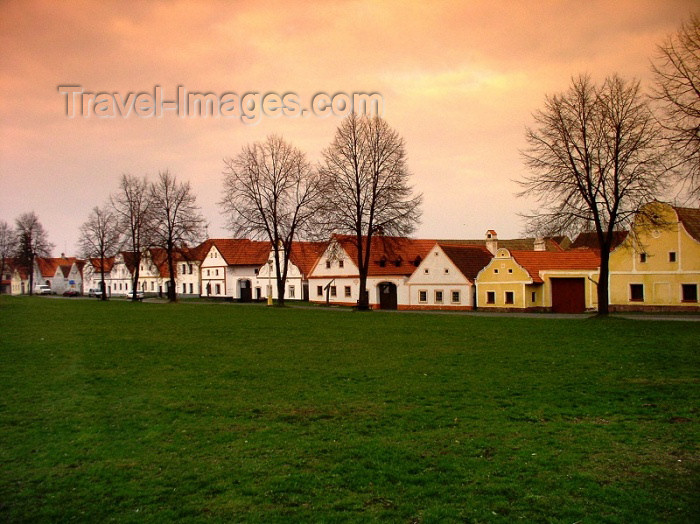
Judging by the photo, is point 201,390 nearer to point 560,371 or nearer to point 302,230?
point 560,371

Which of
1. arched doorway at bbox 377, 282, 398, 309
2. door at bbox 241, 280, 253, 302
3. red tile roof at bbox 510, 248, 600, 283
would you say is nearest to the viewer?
red tile roof at bbox 510, 248, 600, 283

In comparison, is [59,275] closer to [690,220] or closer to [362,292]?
[362,292]

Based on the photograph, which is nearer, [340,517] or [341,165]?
[340,517]

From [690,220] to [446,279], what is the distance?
21.6 m

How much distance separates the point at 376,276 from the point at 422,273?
6.20 meters

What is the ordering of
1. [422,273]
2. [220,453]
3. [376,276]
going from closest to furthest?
[220,453] < [422,273] < [376,276]

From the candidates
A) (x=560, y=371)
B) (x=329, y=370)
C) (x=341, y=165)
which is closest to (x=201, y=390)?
(x=329, y=370)

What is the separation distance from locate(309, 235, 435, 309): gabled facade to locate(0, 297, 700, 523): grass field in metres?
42.3

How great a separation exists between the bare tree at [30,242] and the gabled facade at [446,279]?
64920mm

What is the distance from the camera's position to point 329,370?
1744cm

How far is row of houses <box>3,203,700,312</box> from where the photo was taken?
46.7m

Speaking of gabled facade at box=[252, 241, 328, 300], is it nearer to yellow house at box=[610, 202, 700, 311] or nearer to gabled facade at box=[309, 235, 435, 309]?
gabled facade at box=[309, 235, 435, 309]

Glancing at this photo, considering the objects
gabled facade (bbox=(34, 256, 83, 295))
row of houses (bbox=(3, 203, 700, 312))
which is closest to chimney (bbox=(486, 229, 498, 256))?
row of houses (bbox=(3, 203, 700, 312))

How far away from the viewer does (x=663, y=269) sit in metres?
47.4
